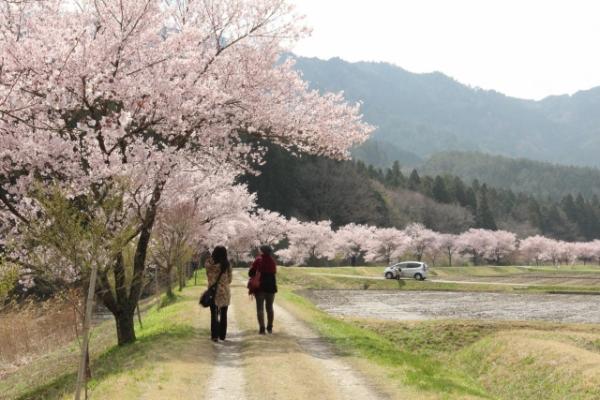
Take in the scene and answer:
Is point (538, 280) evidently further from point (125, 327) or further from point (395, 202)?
point (395, 202)

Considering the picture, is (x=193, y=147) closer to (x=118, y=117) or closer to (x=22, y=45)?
(x=118, y=117)

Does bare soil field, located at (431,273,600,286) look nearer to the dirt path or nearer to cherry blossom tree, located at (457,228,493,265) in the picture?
cherry blossom tree, located at (457,228,493,265)

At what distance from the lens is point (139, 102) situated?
1652 centimetres

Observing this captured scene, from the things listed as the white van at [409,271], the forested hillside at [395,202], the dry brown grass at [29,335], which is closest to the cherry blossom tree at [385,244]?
the forested hillside at [395,202]

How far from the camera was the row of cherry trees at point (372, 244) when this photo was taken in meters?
86.4

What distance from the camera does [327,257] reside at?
9994 cm

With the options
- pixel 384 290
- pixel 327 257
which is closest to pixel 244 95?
pixel 384 290

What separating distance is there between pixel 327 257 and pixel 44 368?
259 feet

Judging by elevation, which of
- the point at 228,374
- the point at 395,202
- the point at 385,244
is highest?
the point at 395,202

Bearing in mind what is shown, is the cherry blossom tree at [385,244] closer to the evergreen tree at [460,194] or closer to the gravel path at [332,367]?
the evergreen tree at [460,194]

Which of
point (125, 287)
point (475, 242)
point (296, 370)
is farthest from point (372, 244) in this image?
point (296, 370)

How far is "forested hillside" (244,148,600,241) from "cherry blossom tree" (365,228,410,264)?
1663cm

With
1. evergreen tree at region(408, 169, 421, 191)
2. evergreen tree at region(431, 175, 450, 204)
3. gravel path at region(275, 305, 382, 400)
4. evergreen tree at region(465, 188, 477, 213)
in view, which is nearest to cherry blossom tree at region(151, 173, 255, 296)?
gravel path at region(275, 305, 382, 400)

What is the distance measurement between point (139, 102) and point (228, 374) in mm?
7923
